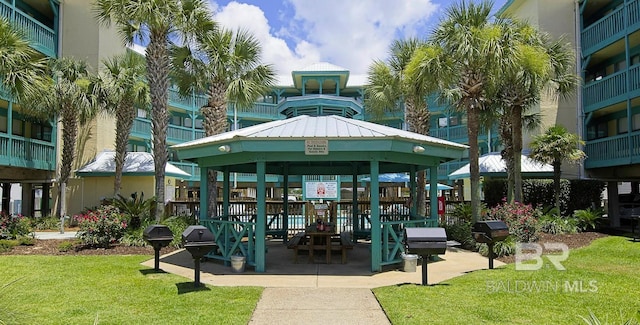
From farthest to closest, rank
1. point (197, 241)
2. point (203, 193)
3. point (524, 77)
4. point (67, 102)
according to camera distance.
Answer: point (67, 102) < point (524, 77) < point (203, 193) < point (197, 241)

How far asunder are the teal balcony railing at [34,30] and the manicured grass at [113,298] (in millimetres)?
13909

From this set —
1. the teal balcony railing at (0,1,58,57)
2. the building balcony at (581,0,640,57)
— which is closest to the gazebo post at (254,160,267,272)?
the teal balcony railing at (0,1,58,57)

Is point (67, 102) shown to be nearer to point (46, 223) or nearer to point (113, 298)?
point (46, 223)

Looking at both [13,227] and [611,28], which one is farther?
[611,28]

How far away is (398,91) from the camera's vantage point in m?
18.8

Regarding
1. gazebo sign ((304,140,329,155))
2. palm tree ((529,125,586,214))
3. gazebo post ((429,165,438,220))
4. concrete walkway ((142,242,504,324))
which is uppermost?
palm tree ((529,125,586,214))

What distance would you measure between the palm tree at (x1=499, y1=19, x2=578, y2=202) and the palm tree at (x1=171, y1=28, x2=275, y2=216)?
9100mm

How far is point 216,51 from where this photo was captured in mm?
16625

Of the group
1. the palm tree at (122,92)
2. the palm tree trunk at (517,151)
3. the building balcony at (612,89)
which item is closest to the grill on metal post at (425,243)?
the palm tree trunk at (517,151)

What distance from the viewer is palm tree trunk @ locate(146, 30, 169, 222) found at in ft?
50.7

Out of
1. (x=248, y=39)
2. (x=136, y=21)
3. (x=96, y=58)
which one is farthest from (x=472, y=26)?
(x=96, y=58)

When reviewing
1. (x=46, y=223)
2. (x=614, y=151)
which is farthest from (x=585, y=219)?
(x=46, y=223)

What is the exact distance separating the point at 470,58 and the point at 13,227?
50.0 feet

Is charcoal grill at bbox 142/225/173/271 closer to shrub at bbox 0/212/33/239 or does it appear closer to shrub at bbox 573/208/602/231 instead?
shrub at bbox 0/212/33/239
